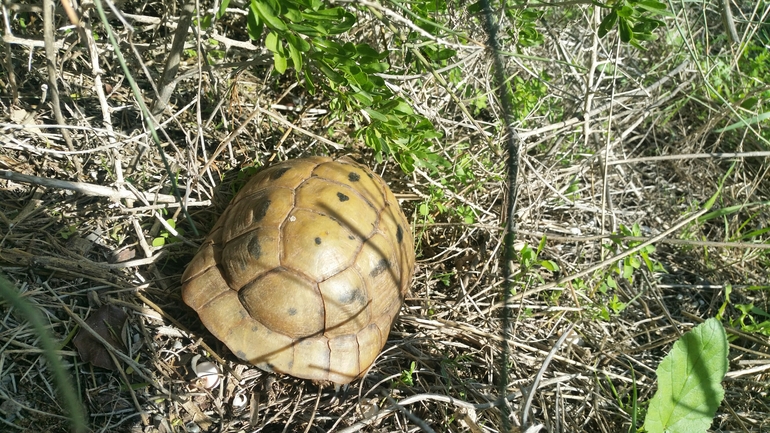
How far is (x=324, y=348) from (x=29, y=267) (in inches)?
52.3

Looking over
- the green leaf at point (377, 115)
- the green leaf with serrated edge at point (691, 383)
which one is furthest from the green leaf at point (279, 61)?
the green leaf with serrated edge at point (691, 383)

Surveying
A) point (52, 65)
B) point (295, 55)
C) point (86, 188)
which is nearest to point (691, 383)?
point (295, 55)

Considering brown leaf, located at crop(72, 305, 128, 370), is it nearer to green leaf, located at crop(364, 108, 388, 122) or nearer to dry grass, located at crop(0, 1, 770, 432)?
dry grass, located at crop(0, 1, 770, 432)

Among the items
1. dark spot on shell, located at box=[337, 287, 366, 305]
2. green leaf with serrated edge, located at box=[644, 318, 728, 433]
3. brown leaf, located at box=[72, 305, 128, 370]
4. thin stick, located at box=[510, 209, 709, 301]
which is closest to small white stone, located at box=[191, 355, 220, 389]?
brown leaf, located at box=[72, 305, 128, 370]

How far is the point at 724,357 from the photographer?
210cm

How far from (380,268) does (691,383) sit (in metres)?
1.33

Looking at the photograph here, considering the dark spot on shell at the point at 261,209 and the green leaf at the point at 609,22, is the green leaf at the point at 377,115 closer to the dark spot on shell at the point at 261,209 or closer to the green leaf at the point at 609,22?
the dark spot on shell at the point at 261,209

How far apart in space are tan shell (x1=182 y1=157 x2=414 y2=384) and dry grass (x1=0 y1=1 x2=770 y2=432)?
0.21 m

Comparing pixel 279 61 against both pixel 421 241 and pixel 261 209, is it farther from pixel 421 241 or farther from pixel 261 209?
pixel 421 241

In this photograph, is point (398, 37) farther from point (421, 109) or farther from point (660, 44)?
point (660, 44)

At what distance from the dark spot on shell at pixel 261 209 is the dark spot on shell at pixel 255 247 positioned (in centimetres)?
9

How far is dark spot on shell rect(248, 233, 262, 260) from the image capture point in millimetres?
2410

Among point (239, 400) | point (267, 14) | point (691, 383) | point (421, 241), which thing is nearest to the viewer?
point (267, 14)

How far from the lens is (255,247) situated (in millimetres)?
2418
